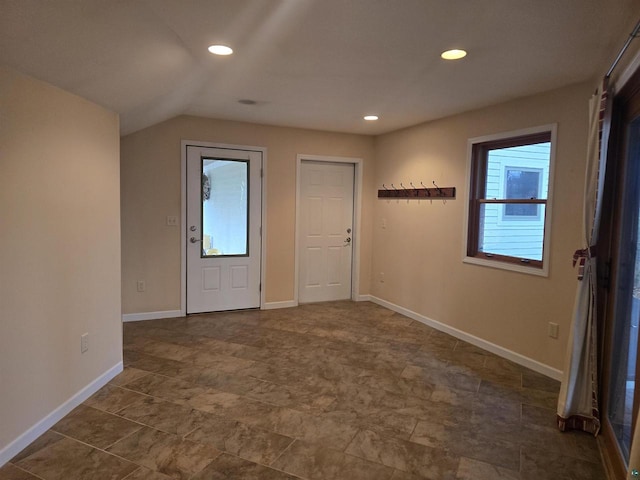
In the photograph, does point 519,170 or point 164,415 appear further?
point 519,170

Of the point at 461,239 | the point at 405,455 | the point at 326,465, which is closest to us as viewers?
the point at 326,465

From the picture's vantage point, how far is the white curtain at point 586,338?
2.53 m

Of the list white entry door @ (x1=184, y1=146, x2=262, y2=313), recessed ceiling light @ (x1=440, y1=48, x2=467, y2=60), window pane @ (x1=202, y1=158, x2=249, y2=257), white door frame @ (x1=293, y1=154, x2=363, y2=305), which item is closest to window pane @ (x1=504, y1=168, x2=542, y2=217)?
recessed ceiling light @ (x1=440, y1=48, x2=467, y2=60)

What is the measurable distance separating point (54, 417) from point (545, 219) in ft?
12.7

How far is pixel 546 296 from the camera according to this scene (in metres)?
3.48

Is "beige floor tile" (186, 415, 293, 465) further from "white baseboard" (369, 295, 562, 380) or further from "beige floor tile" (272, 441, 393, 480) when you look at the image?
"white baseboard" (369, 295, 562, 380)

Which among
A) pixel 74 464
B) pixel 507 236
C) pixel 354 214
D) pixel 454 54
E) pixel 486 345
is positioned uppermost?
pixel 454 54

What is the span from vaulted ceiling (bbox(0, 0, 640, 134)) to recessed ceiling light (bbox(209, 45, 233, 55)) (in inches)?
2.3

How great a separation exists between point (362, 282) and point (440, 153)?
2.19 m

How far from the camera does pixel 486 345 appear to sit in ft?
13.3

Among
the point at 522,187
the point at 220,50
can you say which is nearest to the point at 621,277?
the point at 522,187

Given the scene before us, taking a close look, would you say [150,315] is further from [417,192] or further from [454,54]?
[454,54]

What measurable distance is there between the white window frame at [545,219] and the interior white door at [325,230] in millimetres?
1966

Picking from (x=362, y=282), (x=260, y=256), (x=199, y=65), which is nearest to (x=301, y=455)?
(x=199, y=65)
